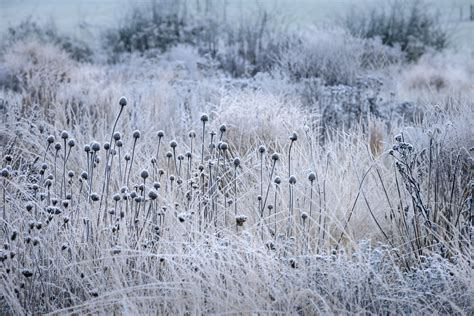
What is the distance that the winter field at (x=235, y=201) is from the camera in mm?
2092

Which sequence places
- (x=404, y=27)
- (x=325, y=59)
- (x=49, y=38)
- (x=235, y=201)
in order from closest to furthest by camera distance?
(x=235, y=201) < (x=325, y=59) < (x=49, y=38) < (x=404, y=27)

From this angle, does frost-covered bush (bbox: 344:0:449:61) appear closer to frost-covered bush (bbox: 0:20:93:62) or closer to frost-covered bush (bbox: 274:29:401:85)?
frost-covered bush (bbox: 274:29:401:85)

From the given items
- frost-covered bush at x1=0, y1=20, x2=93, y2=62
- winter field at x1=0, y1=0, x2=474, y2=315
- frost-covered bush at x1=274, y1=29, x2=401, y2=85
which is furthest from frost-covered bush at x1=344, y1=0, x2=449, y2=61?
frost-covered bush at x1=0, y1=20, x2=93, y2=62

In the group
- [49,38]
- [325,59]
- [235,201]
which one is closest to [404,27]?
[325,59]

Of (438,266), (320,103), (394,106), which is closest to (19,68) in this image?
(320,103)

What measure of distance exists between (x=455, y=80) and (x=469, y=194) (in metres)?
7.24

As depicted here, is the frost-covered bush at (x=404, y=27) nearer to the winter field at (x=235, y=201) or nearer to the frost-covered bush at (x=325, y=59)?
the frost-covered bush at (x=325, y=59)

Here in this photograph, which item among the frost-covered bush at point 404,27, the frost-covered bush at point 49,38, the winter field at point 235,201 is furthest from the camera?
the frost-covered bush at point 404,27

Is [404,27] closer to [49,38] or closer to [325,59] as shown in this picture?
[325,59]

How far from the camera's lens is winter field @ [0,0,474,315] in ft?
6.86

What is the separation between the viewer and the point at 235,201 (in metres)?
2.72

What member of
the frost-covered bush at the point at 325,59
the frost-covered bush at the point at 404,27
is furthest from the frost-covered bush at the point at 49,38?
the frost-covered bush at the point at 404,27

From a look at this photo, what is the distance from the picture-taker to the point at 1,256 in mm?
2129

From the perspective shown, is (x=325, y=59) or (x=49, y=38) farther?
(x=49, y=38)
